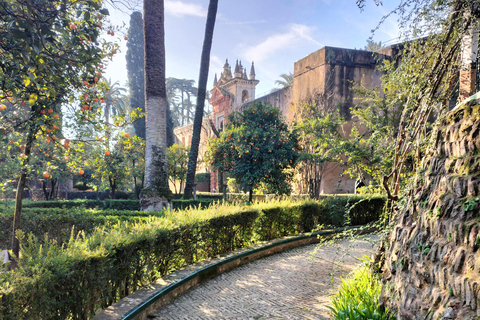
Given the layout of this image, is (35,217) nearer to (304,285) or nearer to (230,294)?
(230,294)

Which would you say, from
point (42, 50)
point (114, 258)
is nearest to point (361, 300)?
point (114, 258)

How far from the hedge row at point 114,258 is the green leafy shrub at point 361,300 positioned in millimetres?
945

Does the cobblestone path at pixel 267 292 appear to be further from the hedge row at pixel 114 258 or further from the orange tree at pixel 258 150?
the orange tree at pixel 258 150

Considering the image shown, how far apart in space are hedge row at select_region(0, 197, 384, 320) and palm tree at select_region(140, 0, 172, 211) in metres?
1.90

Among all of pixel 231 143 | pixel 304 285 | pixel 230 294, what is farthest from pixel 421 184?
pixel 231 143

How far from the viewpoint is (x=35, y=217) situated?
289 inches

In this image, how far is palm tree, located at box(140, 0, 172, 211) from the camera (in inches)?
311

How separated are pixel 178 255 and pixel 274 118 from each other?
8.02 meters

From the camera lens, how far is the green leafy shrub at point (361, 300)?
291cm

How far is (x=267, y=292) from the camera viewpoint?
14.9 feet

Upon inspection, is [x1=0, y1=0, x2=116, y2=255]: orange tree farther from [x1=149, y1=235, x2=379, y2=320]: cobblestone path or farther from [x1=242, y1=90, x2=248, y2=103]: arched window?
[x1=242, y1=90, x2=248, y2=103]: arched window

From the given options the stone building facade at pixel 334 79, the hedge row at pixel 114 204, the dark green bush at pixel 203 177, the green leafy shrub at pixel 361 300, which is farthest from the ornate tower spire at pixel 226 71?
the green leafy shrub at pixel 361 300

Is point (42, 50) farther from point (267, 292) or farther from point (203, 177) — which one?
point (203, 177)

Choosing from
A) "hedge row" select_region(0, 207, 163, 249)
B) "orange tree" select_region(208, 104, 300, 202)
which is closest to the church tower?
"orange tree" select_region(208, 104, 300, 202)
